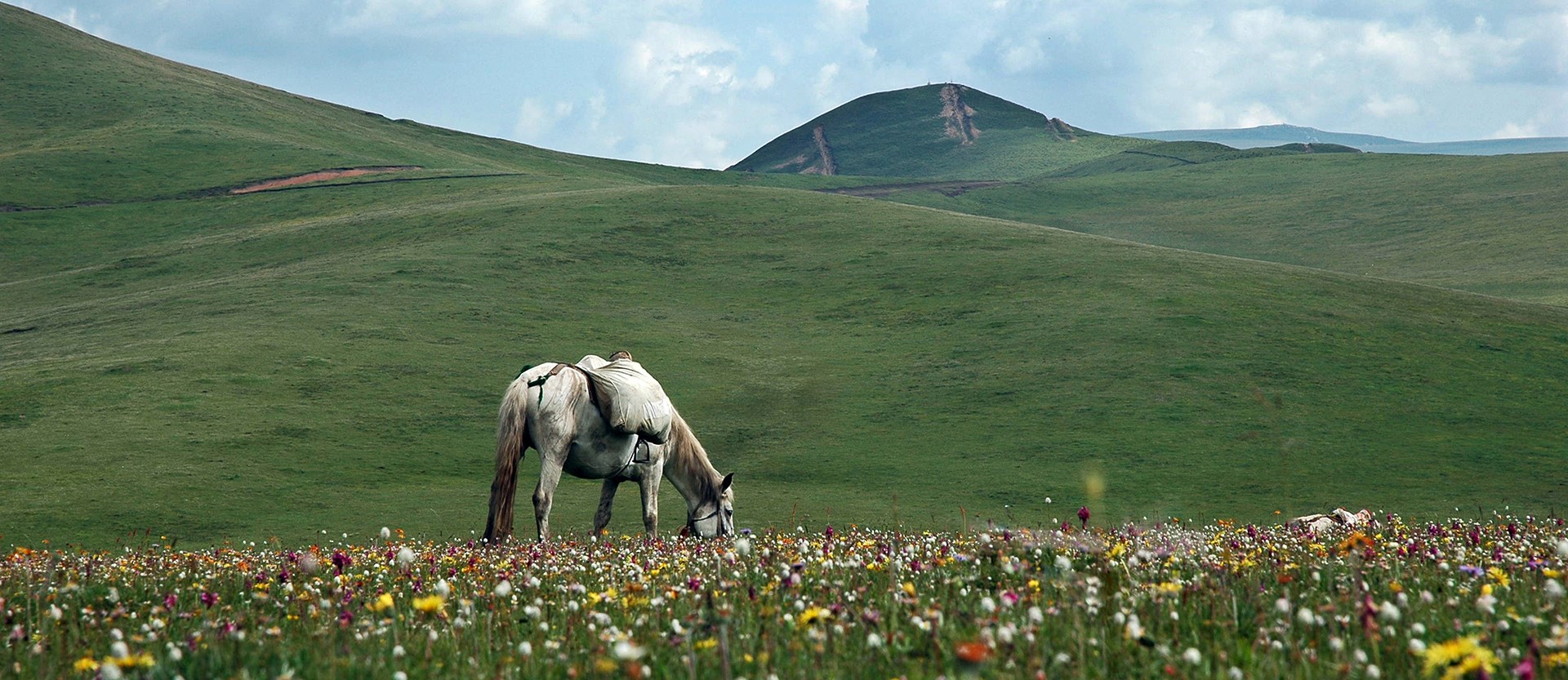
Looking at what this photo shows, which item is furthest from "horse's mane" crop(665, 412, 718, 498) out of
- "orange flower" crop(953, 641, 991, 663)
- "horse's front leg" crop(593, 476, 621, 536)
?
"orange flower" crop(953, 641, 991, 663)

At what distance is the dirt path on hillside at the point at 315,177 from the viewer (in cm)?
10112

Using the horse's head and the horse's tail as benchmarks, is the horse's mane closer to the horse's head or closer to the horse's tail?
the horse's head

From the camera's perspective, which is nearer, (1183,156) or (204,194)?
(204,194)

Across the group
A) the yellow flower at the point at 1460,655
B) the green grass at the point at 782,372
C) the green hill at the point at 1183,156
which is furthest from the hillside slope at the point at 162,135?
the yellow flower at the point at 1460,655

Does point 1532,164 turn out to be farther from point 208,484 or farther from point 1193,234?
point 208,484

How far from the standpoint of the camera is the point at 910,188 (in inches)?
6511

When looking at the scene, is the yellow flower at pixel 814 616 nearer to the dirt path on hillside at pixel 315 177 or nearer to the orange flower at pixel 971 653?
the orange flower at pixel 971 653

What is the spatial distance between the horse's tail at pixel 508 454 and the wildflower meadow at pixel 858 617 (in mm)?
7098

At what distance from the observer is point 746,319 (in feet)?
200

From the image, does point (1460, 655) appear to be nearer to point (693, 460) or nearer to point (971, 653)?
point (971, 653)

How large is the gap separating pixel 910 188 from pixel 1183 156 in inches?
1996

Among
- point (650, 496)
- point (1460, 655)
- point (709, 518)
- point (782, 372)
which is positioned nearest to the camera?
point (1460, 655)

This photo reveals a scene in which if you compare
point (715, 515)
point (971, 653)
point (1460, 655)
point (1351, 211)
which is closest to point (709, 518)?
point (715, 515)

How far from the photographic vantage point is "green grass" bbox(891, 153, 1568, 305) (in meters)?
85.5
